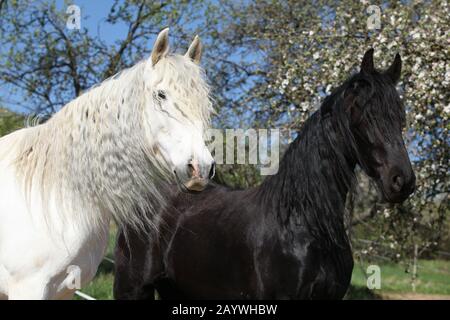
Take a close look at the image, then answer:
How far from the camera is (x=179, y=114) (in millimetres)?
2340

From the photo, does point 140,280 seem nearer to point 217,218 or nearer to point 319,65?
point 217,218

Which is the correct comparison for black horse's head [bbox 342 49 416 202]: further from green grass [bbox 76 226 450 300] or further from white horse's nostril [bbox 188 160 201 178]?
green grass [bbox 76 226 450 300]

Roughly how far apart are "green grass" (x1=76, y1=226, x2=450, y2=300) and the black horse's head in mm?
5017

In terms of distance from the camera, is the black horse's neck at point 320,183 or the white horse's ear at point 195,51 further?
the black horse's neck at point 320,183

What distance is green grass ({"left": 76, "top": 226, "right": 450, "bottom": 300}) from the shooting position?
8.00 meters

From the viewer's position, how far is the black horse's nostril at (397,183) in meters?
2.86

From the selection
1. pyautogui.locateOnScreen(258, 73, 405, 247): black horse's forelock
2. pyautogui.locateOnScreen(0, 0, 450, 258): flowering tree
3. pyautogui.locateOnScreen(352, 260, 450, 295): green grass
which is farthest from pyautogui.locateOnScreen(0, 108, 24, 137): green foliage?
pyautogui.locateOnScreen(352, 260, 450, 295): green grass

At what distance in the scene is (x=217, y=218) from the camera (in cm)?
365

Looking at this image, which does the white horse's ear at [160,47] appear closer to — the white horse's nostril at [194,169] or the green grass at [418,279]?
the white horse's nostril at [194,169]

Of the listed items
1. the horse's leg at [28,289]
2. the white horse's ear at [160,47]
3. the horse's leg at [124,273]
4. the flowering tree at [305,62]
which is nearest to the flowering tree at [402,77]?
the flowering tree at [305,62]

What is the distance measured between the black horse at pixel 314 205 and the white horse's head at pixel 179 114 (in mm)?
935

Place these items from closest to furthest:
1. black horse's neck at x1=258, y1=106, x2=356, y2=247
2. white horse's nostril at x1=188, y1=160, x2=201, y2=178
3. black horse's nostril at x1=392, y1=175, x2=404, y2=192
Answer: white horse's nostril at x1=188, y1=160, x2=201, y2=178 → black horse's nostril at x1=392, y1=175, x2=404, y2=192 → black horse's neck at x1=258, y1=106, x2=356, y2=247

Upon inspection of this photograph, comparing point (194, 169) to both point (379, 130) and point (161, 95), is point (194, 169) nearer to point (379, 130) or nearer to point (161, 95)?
point (161, 95)
